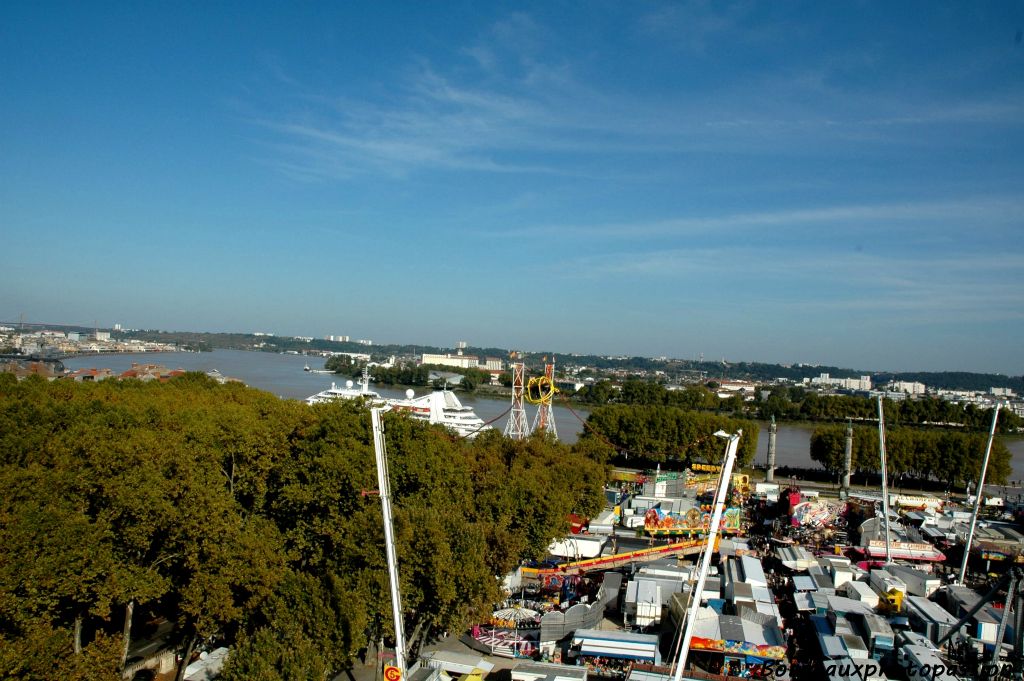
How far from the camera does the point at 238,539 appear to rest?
29.7 ft

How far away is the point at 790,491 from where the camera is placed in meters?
20.1

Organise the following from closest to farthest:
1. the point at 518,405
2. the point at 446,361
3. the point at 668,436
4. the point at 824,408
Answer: the point at 518,405
the point at 668,436
the point at 824,408
the point at 446,361

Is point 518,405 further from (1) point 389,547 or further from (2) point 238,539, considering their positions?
(1) point 389,547

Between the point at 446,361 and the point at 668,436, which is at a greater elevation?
the point at 446,361

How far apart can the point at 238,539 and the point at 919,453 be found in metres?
26.6

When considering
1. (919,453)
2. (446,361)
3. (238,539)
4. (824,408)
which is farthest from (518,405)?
(446,361)

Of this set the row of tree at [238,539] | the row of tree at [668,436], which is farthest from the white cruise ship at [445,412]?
the row of tree at [238,539]

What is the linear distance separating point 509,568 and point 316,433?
15.5ft

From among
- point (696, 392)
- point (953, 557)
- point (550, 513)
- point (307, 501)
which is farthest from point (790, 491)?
point (696, 392)

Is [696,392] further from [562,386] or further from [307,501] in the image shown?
[307,501]

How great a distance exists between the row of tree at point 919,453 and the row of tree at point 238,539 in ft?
62.4

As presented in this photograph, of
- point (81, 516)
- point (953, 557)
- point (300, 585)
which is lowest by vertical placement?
point (953, 557)

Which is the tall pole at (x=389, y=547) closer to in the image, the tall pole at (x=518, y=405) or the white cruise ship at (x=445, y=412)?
the tall pole at (x=518, y=405)

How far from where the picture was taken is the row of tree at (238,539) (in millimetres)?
7422
